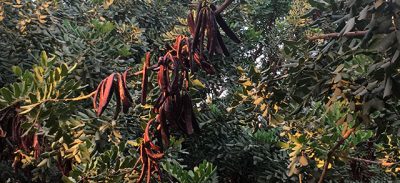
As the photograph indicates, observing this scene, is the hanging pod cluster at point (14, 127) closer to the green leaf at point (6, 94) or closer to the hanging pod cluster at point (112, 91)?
the green leaf at point (6, 94)

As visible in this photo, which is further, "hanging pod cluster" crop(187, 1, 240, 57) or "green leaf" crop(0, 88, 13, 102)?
"green leaf" crop(0, 88, 13, 102)

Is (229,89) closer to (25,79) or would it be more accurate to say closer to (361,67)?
(361,67)

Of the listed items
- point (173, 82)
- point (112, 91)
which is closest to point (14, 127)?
point (112, 91)

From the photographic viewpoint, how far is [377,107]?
1.44 m

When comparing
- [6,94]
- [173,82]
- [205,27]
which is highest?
[6,94]

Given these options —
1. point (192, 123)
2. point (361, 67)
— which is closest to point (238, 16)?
point (361, 67)

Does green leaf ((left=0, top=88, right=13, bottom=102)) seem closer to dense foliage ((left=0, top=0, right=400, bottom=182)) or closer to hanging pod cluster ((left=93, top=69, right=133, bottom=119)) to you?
dense foliage ((left=0, top=0, right=400, bottom=182))

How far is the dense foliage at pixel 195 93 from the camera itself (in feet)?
3.93

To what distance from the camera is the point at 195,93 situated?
2727 millimetres

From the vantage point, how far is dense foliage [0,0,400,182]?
1.20 metres

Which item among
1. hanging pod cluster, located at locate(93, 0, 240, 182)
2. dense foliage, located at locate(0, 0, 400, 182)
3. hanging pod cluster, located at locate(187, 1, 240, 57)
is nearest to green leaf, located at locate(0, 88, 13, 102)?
dense foliage, located at locate(0, 0, 400, 182)

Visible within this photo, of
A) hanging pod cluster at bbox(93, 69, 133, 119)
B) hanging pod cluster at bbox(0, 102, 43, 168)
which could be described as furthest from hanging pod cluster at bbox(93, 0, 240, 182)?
hanging pod cluster at bbox(0, 102, 43, 168)

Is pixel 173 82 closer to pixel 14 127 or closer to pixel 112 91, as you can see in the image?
pixel 112 91

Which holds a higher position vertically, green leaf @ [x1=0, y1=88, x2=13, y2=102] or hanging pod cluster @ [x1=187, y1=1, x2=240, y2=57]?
green leaf @ [x1=0, y1=88, x2=13, y2=102]
